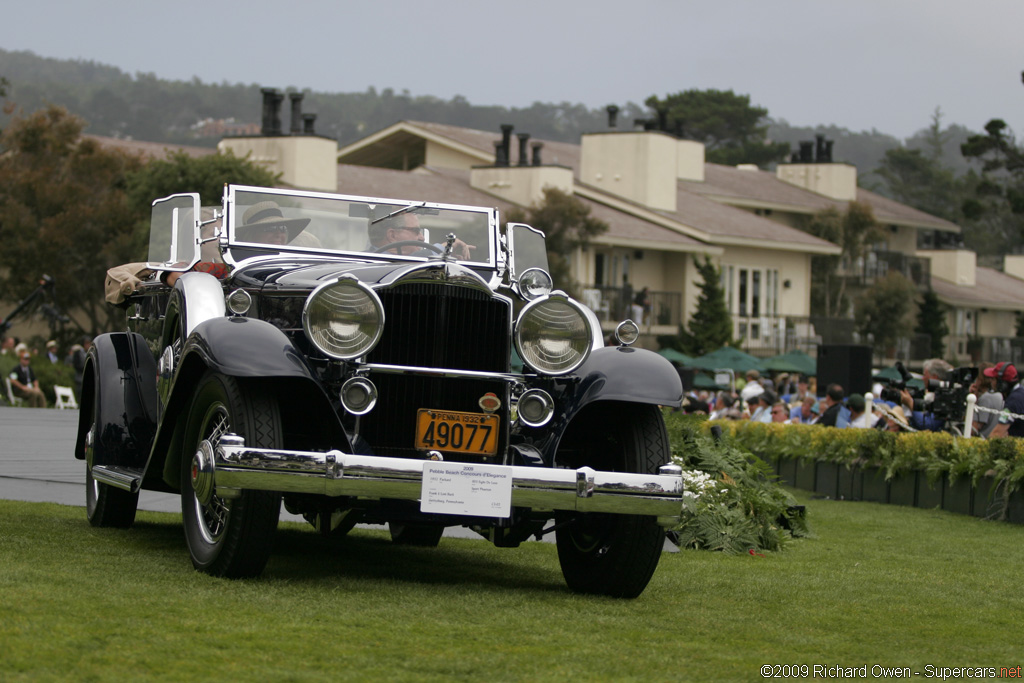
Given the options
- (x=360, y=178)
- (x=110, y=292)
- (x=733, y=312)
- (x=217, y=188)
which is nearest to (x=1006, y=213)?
(x=733, y=312)

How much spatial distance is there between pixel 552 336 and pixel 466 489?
94 centimetres

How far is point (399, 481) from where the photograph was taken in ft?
19.6

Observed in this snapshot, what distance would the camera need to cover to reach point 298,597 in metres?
5.90

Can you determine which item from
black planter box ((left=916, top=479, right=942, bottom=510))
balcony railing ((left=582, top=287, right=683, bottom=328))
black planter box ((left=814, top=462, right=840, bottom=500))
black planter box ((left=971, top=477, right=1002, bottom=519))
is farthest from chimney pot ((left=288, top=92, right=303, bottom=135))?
black planter box ((left=971, top=477, right=1002, bottom=519))

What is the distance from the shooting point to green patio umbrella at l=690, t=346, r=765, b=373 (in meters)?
33.7

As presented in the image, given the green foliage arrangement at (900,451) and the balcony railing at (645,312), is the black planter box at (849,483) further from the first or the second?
the balcony railing at (645,312)

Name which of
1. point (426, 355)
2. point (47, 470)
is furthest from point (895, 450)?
point (426, 355)

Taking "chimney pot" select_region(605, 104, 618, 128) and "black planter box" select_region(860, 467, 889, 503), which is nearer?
"black planter box" select_region(860, 467, 889, 503)

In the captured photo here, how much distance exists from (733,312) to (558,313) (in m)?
39.5

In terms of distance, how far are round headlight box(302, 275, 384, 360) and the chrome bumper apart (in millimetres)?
551

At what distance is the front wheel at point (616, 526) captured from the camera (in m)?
6.55

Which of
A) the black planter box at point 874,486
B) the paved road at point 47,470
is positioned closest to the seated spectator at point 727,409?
the black planter box at point 874,486

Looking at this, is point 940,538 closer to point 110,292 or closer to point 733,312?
point 110,292

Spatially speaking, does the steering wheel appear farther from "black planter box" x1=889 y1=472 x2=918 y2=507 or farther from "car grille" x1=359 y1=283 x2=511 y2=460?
"black planter box" x1=889 y1=472 x2=918 y2=507
